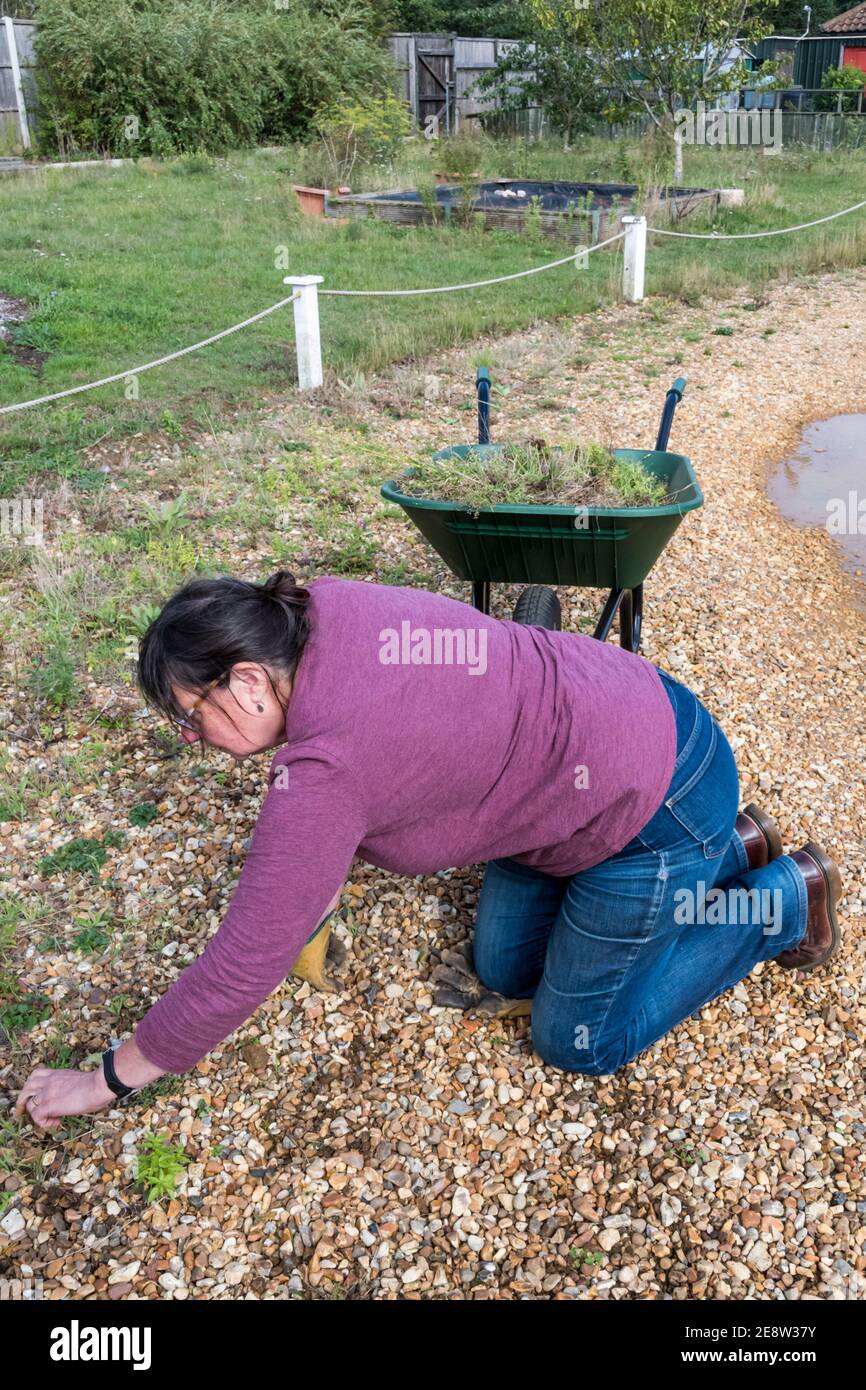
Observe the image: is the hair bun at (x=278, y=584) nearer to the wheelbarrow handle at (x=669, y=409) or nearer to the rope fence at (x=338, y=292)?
the wheelbarrow handle at (x=669, y=409)

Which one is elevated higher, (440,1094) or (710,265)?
(710,265)

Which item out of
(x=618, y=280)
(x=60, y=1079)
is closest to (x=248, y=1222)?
(x=60, y=1079)

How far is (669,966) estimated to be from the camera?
2619 millimetres

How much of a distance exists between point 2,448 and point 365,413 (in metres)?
2.31

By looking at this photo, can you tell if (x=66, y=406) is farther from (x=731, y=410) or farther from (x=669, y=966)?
(x=669, y=966)

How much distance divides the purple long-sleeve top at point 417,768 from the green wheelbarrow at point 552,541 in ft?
3.35

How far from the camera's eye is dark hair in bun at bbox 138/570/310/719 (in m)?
1.87

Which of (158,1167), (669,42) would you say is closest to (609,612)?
(158,1167)

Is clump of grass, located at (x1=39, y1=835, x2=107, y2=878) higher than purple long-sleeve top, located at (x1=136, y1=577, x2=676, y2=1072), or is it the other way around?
purple long-sleeve top, located at (x1=136, y1=577, x2=676, y2=1072)

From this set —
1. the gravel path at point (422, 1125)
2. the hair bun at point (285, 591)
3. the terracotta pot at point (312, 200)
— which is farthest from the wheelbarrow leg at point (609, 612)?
the terracotta pot at point (312, 200)

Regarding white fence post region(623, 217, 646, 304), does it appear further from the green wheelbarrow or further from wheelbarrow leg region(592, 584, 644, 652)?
wheelbarrow leg region(592, 584, 644, 652)

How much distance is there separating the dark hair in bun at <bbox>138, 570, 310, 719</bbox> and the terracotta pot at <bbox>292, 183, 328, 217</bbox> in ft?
43.5

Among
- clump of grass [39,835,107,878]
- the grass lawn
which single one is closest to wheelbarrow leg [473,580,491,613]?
clump of grass [39,835,107,878]

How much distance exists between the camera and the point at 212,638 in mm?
1869
